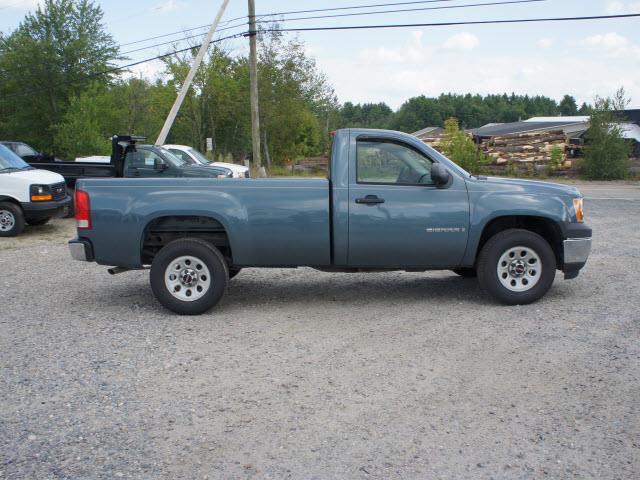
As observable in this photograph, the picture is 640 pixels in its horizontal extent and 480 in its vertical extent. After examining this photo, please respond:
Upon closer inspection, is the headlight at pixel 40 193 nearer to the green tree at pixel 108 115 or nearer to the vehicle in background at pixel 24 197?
the vehicle in background at pixel 24 197

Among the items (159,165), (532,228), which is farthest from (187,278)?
(159,165)

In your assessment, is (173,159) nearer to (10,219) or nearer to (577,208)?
(10,219)

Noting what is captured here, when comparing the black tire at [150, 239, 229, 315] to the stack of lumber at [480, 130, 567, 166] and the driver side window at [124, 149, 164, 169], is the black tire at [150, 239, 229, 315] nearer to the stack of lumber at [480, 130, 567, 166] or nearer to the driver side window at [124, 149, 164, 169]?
the driver side window at [124, 149, 164, 169]

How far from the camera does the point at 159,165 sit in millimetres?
15203

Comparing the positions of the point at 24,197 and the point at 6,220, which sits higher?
the point at 24,197

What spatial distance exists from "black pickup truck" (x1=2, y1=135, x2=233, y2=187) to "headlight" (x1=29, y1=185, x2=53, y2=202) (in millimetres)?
1772

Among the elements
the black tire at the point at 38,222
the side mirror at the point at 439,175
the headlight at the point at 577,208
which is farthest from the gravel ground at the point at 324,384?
the black tire at the point at 38,222

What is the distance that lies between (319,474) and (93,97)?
1473 inches

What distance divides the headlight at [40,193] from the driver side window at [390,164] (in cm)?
817

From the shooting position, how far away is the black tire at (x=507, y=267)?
22.3 feet

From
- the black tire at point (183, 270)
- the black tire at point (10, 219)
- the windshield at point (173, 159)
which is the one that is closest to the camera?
the black tire at point (183, 270)

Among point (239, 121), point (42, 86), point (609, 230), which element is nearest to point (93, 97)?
point (42, 86)

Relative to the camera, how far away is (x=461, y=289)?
7.72 metres

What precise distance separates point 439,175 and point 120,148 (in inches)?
391
